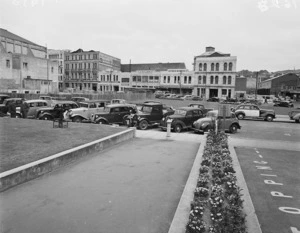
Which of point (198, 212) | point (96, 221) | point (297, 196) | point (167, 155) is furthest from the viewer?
point (167, 155)

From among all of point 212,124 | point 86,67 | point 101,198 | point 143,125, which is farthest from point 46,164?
point 86,67

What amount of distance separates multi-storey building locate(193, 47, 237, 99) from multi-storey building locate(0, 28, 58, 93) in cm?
3866

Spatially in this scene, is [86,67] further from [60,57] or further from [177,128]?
[177,128]

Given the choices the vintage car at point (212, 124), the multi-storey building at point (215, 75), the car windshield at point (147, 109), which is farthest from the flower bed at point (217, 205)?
the multi-storey building at point (215, 75)

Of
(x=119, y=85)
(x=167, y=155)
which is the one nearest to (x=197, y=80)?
(x=119, y=85)

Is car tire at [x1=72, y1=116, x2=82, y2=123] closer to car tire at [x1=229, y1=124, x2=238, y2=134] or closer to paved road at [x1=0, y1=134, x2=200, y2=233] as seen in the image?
paved road at [x1=0, y1=134, x2=200, y2=233]

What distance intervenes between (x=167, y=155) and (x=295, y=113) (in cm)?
2252

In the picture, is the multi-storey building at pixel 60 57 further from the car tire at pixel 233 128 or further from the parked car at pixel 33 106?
the car tire at pixel 233 128

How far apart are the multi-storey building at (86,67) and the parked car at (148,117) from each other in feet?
213

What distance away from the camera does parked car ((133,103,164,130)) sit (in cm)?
1844

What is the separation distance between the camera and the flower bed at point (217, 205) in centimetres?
427

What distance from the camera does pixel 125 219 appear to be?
524 cm

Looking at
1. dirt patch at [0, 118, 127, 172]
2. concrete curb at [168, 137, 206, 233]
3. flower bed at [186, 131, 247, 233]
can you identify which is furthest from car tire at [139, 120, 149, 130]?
concrete curb at [168, 137, 206, 233]

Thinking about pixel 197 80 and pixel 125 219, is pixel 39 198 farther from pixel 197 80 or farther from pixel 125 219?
pixel 197 80
